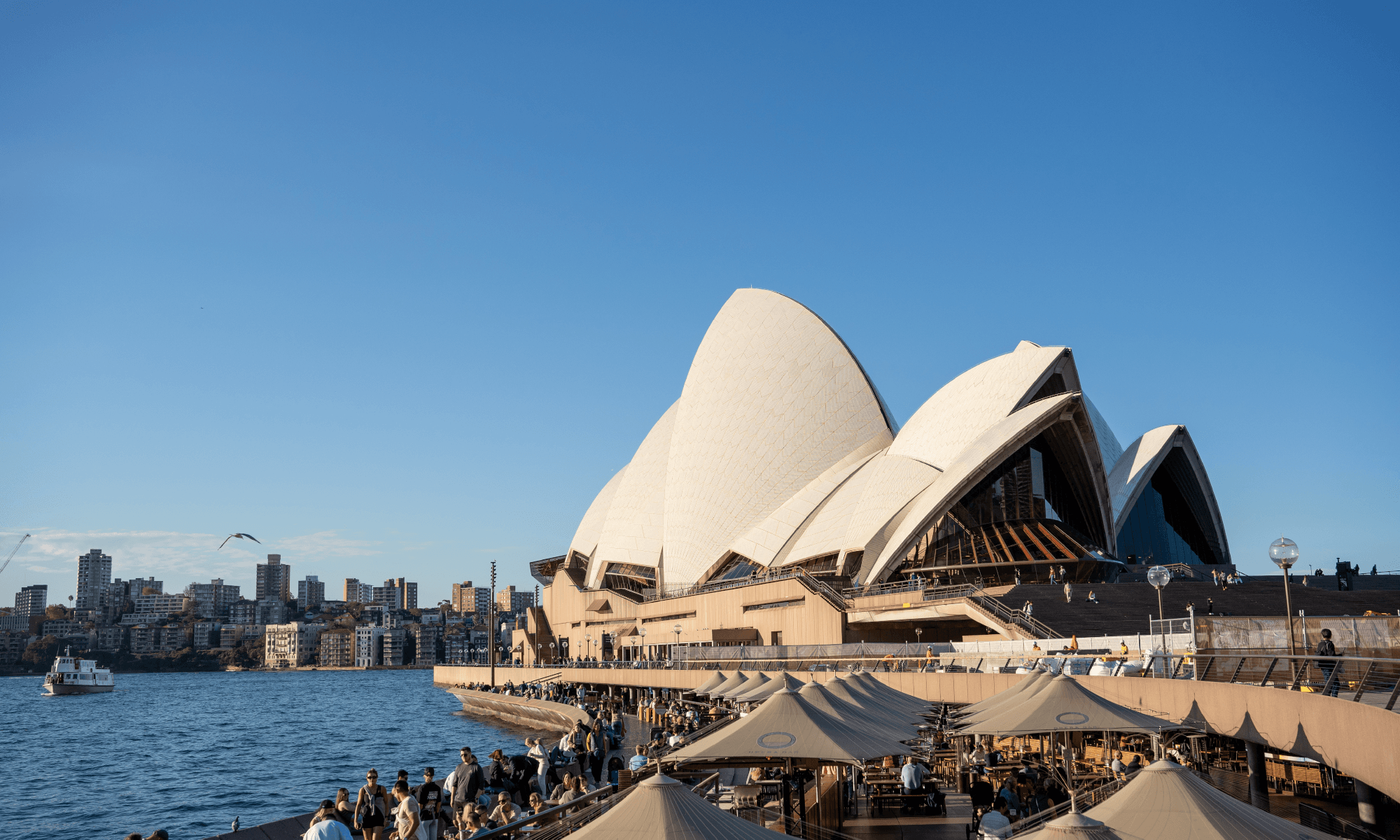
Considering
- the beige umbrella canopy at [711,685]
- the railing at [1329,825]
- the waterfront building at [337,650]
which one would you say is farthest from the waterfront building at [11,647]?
the railing at [1329,825]

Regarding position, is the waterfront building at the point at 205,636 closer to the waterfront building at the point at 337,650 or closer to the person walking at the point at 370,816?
the waterfront building at the point at 337,650

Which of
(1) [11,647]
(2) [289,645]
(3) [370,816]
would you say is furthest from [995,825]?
(1) [11,647]

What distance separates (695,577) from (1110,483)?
19.0m

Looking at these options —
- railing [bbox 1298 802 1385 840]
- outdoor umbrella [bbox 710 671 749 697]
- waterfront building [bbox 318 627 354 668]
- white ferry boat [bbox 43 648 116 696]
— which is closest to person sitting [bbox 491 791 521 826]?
railing [bbox 1298 802 1385 840]

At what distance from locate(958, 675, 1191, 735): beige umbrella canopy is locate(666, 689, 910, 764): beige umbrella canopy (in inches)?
46.3

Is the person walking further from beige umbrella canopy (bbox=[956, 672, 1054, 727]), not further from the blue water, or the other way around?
the blue water

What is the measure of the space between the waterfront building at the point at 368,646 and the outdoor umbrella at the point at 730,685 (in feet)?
499

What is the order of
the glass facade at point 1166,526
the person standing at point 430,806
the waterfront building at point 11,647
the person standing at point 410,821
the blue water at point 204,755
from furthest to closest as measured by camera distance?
1. the waterfront building at point 11,647
2. the glass facade at point 1166,526
3. the blue water at point 204,755
4. the person standing at point 430,806
5. the person standing at point 410,821

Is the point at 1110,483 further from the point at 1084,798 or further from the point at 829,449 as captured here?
the point at 1084,798

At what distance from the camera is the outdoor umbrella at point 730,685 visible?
72.1 ft

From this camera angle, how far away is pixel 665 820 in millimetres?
5590

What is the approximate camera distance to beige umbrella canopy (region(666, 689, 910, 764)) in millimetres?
9750

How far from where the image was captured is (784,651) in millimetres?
32250

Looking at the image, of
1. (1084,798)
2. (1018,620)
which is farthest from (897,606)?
(1084,798)
